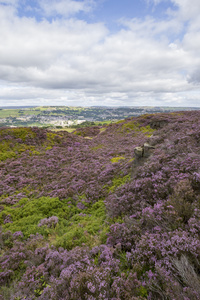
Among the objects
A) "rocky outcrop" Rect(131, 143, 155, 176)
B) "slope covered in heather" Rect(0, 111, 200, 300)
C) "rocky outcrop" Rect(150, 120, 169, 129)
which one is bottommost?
"slope covered in heather" Rect(0, 111, 200, 300)

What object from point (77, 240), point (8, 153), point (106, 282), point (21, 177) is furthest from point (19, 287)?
point (8, 153)

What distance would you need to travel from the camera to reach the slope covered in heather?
12.4ft

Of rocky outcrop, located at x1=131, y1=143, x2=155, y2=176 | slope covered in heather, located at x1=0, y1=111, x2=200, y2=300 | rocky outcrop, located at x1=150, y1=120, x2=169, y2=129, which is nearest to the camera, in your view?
slope covered in heather, located at x1=0, y1=111, x2=200, y2=300

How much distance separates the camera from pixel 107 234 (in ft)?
21.7

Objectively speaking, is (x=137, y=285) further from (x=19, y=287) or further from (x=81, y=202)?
(x=81, y=202)

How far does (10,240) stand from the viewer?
824 cm

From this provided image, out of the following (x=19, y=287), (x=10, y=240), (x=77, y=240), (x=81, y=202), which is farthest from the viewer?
(x=81, y=202)

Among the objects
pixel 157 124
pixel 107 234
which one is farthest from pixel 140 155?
pixel 157 124

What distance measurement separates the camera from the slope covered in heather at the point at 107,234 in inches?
149

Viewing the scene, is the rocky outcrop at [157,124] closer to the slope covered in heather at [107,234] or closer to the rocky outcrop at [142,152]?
the slope covered in heather at [107,234]

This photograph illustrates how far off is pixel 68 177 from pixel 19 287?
458 inches

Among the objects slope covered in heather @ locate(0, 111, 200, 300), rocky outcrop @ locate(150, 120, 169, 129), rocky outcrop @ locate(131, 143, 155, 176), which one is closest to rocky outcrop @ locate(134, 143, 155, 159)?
rocky outcrop @ locate(131, 143, 155, 176)

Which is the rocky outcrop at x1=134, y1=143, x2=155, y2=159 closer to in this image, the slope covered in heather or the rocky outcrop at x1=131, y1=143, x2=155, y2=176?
the rocky outcrop at x1=131, y1=143, x2=155, y2=176

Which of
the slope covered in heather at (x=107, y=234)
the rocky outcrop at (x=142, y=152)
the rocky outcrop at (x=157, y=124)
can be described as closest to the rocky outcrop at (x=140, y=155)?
the rocky outcrop at (x=142, y=152)
